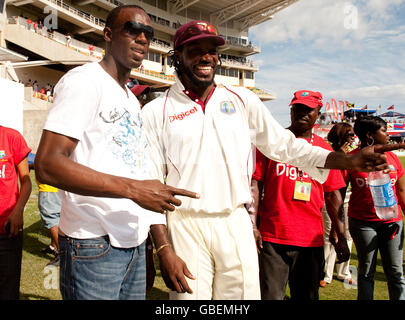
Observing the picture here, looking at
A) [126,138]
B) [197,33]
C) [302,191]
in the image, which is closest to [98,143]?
[126,138]

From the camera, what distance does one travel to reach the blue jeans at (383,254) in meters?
3.26

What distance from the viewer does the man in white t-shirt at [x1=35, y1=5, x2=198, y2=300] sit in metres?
1.33

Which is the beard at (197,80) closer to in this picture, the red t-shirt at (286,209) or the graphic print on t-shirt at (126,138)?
the graphic print on t-shirt at (126,138)

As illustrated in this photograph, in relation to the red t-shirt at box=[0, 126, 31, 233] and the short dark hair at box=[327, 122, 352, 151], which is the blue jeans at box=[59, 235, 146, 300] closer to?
the red t-shirt at box=[0, 126, 31, 233]

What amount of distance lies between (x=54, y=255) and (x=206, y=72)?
13.6 ft

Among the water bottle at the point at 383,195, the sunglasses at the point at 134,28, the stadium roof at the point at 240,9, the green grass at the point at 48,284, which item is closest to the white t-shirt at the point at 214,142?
the sunglasses at the point at 134,28

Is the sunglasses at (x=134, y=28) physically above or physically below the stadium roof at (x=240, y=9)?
below

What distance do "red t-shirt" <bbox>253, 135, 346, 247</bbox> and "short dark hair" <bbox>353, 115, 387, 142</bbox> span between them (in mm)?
929

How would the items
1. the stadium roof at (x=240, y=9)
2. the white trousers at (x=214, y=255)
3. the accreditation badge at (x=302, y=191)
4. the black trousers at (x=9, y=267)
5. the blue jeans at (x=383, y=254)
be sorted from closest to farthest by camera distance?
the white trousers at (x=214, y=255)
the black trousers at (x=9, y=267)
the accreditation badge at (x=302, y=191)
the blue jeans at (x=383, y=254)
the stadium roof at (x=240, y=9)

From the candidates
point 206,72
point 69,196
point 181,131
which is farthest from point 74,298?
point 206,72

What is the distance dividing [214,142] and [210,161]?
114mm

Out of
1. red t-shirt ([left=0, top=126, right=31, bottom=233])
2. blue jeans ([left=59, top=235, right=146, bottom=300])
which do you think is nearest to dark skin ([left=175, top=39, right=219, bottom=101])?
blue jeans ([left=59, top=235, right=146, bottom=300])

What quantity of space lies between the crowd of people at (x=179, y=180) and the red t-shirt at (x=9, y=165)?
0.01m

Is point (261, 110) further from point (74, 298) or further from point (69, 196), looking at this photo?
point (74, 298)
